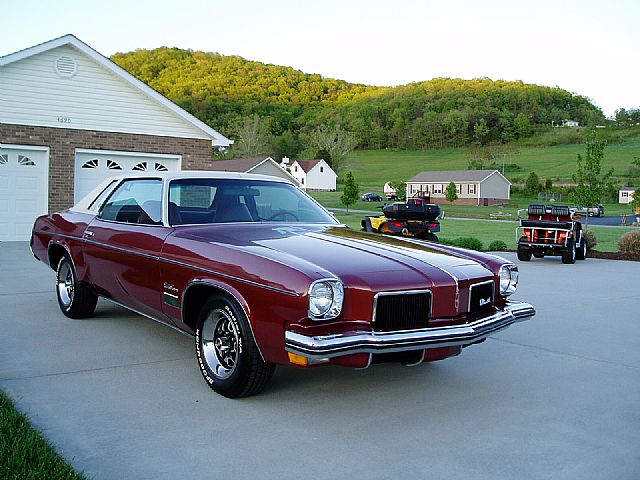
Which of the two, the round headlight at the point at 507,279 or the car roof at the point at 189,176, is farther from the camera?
the car roof at the point at 189,176

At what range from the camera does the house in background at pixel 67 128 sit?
52.3ft

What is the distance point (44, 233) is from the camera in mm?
7484

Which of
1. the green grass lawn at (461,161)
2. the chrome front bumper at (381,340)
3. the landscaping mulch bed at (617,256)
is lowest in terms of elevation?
the landscaping mulch bed at (617,256)

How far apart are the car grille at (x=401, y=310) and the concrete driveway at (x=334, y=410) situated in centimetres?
63

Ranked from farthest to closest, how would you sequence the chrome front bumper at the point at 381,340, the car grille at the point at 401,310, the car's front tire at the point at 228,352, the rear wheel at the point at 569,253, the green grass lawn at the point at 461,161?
1. the green grass lawn at the point at 461,161
2. the rear wheel at the point at 569,253
3. the car's front tire at the point at 228,352
4. the car grille at the point at 401,310
5. the chrome front bumper at the point at 381,340

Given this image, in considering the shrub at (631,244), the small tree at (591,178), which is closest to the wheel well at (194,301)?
the shrub at (631,244)

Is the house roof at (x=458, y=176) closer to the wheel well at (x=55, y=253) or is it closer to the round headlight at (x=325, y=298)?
the wheel well at (x=55, y=253)

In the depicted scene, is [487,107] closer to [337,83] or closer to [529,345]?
[337,83]

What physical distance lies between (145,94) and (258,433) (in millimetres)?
15269

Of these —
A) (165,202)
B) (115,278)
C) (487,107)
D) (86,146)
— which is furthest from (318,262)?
(487,107)

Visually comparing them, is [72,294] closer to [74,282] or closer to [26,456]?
[74,282]

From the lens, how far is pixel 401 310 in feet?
13.6

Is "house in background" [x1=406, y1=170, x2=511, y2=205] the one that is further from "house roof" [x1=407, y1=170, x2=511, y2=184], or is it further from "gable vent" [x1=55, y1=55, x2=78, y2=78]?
"gable vent" [x1=55, y1=55, x2=78, y2=78]

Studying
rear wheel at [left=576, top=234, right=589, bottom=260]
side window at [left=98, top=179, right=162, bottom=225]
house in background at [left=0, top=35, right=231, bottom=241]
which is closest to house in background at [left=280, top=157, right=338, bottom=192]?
house in background at [left=0, top=35, right=231, bottom=241]
